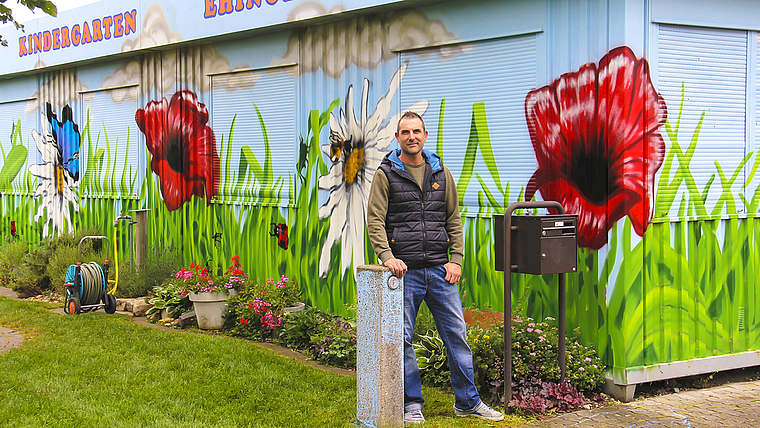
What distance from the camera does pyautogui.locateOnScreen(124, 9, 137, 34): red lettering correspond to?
12.0 m

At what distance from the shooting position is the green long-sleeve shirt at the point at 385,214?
5758mm

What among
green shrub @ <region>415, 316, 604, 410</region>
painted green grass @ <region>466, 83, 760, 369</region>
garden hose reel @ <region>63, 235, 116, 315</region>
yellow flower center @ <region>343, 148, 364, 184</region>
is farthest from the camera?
garden hose reel @ <region>63, 235, 116, 315</region>

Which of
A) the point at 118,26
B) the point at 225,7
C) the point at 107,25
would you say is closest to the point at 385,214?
the point at 225,7

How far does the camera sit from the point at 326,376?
24.2ft

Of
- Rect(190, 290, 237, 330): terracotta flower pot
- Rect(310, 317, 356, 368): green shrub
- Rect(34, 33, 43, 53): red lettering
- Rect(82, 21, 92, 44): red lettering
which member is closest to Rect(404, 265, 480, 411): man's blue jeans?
Rect(310, 317, 356, 368): green shrub

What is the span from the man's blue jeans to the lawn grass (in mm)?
219

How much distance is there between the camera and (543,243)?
20.2ft

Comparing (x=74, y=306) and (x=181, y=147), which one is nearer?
(x=74, y=306)

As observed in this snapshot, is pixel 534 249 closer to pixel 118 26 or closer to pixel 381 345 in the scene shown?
pixel 381 345

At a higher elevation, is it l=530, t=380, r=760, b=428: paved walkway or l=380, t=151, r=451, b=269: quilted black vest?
l=380, t=151, r=451, b=269: quilted black vest

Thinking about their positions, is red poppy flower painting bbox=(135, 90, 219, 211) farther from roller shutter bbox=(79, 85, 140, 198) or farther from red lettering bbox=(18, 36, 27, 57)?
red lettering bbox=(18, 36, 27, 57)

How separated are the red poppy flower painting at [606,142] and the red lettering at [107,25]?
813 centimetres

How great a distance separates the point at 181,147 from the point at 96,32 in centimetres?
282

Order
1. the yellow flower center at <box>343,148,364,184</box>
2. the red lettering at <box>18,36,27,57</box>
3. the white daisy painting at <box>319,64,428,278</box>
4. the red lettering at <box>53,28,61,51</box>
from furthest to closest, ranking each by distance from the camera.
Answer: the red lettering at <box>18,36,27,57</box> < the red lettering at <box>53,28,61,51</box> < the yellow flower center at <box>343,148,364,184</box> < the white daisy painting at <box>319,64,428,278</box>
